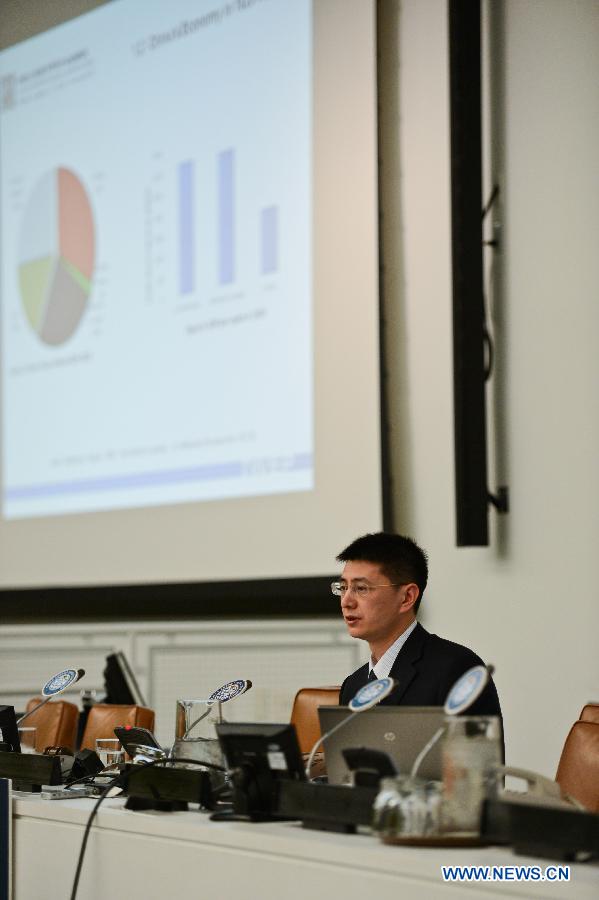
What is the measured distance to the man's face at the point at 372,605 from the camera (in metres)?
2.65

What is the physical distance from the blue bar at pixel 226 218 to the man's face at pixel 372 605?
6.66 feet

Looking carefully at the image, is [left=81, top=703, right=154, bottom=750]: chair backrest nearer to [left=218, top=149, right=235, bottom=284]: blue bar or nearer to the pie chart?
[left=218, top=149, right=235, bottom=284]: blue bar

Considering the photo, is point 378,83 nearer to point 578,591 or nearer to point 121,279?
point 121,279

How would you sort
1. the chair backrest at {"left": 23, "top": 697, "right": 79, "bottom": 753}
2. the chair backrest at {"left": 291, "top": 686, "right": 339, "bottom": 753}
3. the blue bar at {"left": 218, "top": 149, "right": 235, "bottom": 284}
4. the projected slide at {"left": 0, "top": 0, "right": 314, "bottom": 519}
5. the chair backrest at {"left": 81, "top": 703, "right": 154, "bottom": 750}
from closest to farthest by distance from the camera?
1. the chair backrest at {"left": 291, "top": 686, "right": 339, "bottom": 753}
2. the chair backrest at {"left": 81, "top": 703, "right": 154, "bottom": 750}
3. the chair backrest at {"left": 23, "top": 697, "right": 79, "bottom": 753}
4. the projected slide at {"left": 0, "top": 0, "right": 314, "bottom": 519}
5. the blue bar at {"left": 218, "top": 149, "right": 235, "bottom": 284}

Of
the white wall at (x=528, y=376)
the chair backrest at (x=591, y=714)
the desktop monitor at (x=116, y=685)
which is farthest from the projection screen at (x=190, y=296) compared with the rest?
the chair backrest at (x=591, y=714)

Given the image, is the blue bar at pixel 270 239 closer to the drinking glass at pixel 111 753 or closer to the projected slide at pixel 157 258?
the projected slide at pixel 157 258

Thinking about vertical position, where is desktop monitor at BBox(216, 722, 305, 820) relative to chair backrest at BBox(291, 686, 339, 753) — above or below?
above

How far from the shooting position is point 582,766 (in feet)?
7.79

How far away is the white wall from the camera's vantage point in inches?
140

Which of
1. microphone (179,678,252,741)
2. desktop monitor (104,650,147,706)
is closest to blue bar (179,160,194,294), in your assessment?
desktop monitor (104,650,147,706)

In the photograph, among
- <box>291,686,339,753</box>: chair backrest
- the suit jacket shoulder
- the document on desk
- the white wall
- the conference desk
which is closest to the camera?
the conference desk

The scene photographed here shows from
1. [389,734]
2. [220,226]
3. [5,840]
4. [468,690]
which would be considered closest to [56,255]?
[220,226]

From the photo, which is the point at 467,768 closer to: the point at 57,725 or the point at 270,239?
the point at 57,725

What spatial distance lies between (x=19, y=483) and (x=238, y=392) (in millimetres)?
1388
